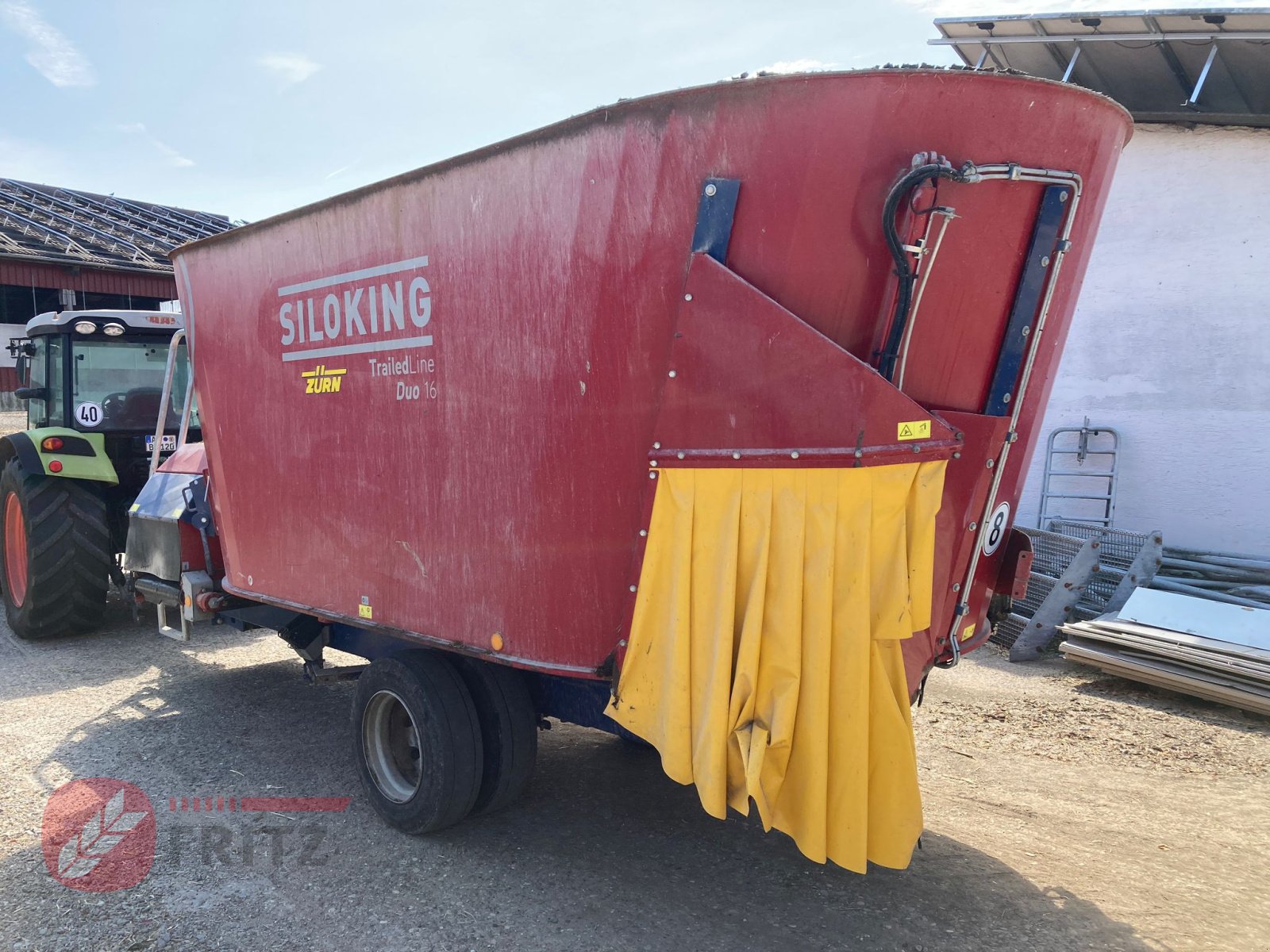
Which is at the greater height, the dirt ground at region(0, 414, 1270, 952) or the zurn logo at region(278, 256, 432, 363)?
the zurn logo at region(278, 256, 432, 363)

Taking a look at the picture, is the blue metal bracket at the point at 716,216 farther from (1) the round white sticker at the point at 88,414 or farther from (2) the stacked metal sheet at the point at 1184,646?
(1) the round white sticker at the point at 88,414

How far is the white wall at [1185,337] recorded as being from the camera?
7.66m

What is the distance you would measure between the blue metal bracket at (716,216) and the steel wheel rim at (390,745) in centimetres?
239

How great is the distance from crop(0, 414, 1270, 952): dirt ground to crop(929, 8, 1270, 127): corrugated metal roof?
5.68 m

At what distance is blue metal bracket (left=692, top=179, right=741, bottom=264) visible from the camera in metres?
2.71

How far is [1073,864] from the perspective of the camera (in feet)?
11.6

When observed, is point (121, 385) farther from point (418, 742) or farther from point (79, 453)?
point (418, 742)

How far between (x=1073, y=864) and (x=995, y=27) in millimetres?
7915

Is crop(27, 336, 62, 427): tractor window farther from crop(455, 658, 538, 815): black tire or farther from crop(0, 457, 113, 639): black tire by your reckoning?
crop(455, 658, 538, 815): black tire

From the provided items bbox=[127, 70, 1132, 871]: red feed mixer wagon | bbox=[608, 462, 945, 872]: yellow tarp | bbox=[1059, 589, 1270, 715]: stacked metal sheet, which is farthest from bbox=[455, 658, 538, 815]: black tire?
bbox=[1059, 589, 1270, 715]: stacked metal sheet

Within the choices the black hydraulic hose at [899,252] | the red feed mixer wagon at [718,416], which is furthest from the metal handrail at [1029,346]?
the black hydraulic hose at [899,252]

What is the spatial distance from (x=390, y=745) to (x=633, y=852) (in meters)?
1.18

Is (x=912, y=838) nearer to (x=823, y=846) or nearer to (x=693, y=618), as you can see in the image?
(x=823, y=846)

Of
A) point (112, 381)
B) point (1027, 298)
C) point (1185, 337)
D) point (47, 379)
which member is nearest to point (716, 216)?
point (1027, 298)
